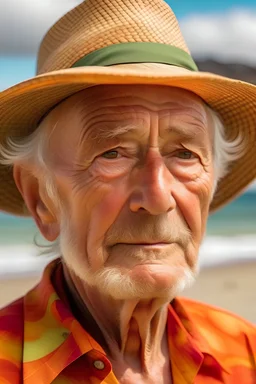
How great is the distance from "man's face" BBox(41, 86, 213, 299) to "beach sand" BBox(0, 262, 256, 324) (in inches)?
138

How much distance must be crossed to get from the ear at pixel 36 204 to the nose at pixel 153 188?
0.32 meters

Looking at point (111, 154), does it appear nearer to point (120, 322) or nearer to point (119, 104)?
point (119, 104)

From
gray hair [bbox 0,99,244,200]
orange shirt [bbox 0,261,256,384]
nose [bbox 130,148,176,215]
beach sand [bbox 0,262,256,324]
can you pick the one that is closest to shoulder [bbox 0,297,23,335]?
orange shirt [bbox 0,261,256,384]

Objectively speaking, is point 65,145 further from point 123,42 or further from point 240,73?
point 240,73

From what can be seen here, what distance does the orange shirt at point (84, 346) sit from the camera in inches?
67.8

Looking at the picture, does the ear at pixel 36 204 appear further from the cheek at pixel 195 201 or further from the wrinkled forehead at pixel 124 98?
the cheek at pixel 195 201

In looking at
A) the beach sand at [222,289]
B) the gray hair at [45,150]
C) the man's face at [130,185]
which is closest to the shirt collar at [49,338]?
the man's face at [130,185]

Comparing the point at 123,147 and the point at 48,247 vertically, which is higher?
the point at 123,147

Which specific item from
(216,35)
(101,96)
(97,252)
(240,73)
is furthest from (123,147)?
(216,35)

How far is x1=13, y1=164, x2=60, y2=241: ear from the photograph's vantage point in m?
1.95

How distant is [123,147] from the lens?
177 cm

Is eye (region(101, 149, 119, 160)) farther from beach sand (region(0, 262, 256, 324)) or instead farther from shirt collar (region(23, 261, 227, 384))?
beach sand (region(0, 262, 256, 324))

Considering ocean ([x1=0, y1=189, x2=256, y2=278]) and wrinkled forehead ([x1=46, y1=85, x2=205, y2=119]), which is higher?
wrinkled forehead ([x1=46, y1=85, x2=205, y2=119])

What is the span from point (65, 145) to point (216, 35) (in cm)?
→ 1894
